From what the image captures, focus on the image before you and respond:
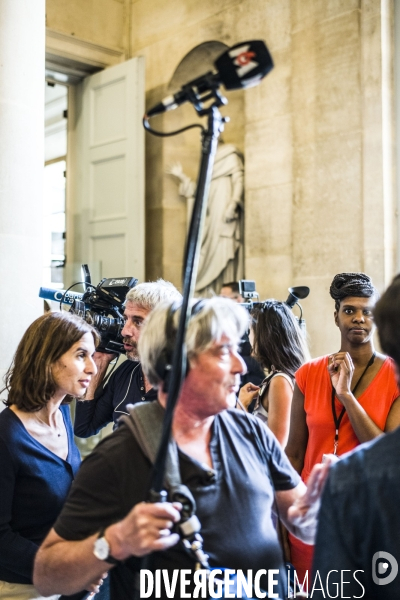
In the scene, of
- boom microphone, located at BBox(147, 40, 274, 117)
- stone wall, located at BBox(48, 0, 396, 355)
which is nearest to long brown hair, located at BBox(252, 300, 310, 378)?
boom microphone, located at BBox(147, 40, 274, 117)

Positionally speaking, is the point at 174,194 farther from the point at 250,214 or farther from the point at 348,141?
the point at 348,141

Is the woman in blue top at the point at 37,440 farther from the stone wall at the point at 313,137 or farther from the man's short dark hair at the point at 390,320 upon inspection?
the stone wall at the point at 313,137

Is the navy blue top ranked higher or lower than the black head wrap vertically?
lower

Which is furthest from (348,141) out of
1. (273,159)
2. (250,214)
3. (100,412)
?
(100,412)

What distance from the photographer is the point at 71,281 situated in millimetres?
6098

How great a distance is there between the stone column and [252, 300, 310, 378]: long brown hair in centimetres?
113

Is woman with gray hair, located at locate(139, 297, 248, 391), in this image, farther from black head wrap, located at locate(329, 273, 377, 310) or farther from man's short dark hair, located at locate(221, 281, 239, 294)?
man's short dark hair, located at locate(221, 281, 239, 294)

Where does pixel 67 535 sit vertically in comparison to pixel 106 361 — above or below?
below

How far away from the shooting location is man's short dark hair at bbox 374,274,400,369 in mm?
1058

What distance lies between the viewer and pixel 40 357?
196 centimetres

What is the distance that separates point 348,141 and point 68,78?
2.95 m

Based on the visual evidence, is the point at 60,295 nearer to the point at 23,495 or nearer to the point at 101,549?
the point at 23,495

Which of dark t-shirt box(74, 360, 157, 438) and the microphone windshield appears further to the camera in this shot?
dark t-shirt box(74, 360, 157, 438)

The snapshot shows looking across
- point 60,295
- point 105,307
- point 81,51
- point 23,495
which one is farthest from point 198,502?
point 81,51
